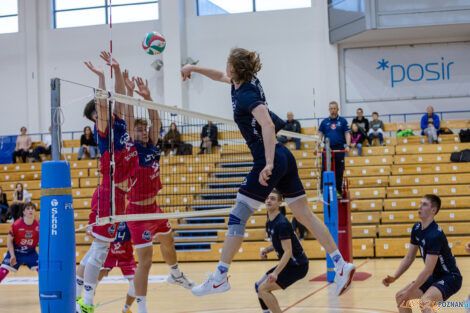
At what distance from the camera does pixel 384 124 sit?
18.5m

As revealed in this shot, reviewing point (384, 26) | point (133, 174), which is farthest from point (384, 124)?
point (133, 174)

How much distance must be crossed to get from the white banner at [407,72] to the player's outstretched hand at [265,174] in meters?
16.2

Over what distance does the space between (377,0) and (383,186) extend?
6432 millimetres

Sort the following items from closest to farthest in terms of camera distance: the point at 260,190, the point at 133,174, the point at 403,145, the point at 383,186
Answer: the point at 260,190, the point at 133,174, the point at 383,186, the point at 403,145

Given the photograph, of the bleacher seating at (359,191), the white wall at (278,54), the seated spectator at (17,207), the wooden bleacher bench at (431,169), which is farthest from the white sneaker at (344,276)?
the white wall at (278,54)

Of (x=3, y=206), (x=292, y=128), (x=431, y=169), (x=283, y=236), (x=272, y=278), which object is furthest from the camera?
(x=292, y=128)

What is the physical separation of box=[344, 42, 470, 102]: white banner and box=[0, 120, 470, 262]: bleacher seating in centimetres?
291

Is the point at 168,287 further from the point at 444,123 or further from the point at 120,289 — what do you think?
the point at 444,123

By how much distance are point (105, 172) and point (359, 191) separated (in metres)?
9.92

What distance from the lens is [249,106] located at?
4309 millimetres

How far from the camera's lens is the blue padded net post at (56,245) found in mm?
3607

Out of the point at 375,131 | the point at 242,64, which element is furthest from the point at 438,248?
the point at 375,131

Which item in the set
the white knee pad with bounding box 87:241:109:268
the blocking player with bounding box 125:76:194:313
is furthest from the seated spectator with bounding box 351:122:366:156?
the white knee pad with bounding box 87:241:109:268

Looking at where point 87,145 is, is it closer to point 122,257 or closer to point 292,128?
point 292,128
